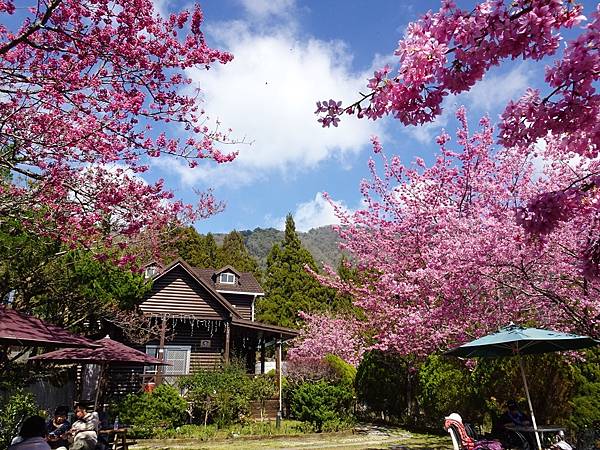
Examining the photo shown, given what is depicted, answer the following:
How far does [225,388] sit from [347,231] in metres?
7.41

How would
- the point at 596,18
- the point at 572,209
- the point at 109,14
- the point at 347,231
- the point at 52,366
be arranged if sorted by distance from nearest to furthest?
1. the point at 596,18
2. the point at 572,209
3. the point at 109,14
4. the point at 52,366
5. the point at 347,231

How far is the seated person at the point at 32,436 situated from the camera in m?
5.29

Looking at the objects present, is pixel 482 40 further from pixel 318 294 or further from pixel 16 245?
pixel 318 294

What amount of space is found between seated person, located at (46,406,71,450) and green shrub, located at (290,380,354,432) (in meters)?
7.61

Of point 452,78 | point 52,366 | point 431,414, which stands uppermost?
point 452,78

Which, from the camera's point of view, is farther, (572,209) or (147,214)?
(147,214)

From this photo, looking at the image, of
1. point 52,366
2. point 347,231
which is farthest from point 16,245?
point 347,231

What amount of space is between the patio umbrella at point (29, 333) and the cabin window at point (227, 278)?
20.1 meters

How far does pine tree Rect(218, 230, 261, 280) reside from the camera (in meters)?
51.5

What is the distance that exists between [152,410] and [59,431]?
6.14 metres

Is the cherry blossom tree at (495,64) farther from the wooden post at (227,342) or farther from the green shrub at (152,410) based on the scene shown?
the wooden post at (227,342)

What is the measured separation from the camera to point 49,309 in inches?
602

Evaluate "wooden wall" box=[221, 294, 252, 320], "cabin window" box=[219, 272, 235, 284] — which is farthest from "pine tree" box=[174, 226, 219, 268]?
"wooden wall" box=[221, 294, 252, 320]

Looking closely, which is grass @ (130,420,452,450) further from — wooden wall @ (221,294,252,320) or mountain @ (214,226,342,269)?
mountain @ (214,226,342,269)
